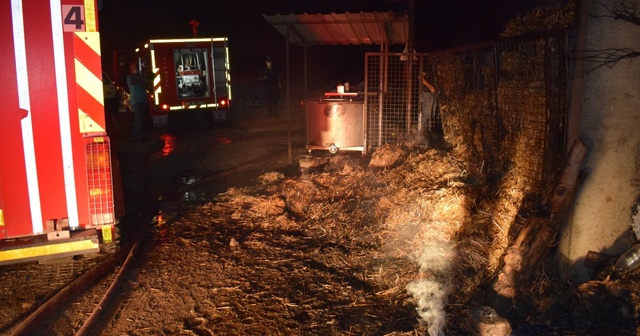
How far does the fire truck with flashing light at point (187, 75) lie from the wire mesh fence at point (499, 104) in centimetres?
938

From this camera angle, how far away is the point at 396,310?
14.7ft

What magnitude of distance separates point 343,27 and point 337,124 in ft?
6.60

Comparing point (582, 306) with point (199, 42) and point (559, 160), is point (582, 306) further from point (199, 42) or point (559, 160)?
point (199, 42)

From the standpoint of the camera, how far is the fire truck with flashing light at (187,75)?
17.8 meters

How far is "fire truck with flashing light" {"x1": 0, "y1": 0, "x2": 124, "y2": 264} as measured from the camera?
4.58 m

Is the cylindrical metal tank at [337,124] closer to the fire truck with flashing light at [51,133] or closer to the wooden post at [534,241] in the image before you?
the fire truck with flashing light at [51,133]

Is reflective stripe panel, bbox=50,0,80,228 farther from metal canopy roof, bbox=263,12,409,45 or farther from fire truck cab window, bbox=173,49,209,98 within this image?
fire truck cab window, bbox=173,49,209,98

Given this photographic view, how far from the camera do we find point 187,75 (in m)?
18.3

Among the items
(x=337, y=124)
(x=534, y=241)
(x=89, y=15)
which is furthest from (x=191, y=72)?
(x=534, y=241)

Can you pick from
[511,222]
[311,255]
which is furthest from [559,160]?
[311,255]

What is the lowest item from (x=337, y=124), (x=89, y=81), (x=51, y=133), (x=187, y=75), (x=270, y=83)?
(x=337, y=124)

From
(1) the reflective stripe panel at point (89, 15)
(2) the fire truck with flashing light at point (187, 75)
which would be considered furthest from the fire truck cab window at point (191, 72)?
(1) the reflective stripe panel at point (89, 15)

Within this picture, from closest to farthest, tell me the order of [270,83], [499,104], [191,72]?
[499,104] < [191,72] < [270,83]

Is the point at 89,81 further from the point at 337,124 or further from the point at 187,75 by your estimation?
the point at 187,75
